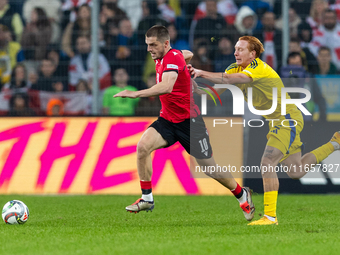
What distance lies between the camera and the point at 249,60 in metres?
6.61

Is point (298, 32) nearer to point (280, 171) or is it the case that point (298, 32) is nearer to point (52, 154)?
point (280, 171)

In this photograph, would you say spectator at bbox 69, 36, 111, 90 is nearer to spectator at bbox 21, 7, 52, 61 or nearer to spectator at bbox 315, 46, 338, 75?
spectator at bbox 21, 7, 52, 61

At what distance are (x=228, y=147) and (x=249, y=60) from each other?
3.91 m

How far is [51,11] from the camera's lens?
11000 millimetres

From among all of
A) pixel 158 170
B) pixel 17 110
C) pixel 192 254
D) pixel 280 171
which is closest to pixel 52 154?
pixel 17 110

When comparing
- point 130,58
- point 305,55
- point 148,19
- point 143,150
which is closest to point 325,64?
point 305,55

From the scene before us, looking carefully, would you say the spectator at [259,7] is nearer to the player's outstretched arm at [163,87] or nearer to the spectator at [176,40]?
the spectator at [176,40]

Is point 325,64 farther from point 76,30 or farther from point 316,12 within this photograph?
point 76,30

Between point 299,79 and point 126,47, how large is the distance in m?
3.23

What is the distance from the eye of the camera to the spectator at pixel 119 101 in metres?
10.4

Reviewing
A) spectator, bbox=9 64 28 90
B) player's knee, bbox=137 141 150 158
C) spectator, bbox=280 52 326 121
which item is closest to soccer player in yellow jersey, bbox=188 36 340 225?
player's knee, bbox=137 141 150 158

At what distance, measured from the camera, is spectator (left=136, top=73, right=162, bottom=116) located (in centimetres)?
1036

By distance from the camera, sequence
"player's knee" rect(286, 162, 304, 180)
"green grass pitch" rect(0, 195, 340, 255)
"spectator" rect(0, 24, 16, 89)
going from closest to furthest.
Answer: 1. "green grass pitch" rect(0, 195, 340, 255)
2. "player's knee" rect(286, 162, 304, 180)
3. "spectator" rect(0, 24, 16, 89)

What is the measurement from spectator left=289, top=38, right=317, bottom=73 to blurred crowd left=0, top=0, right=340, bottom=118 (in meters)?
0.02
